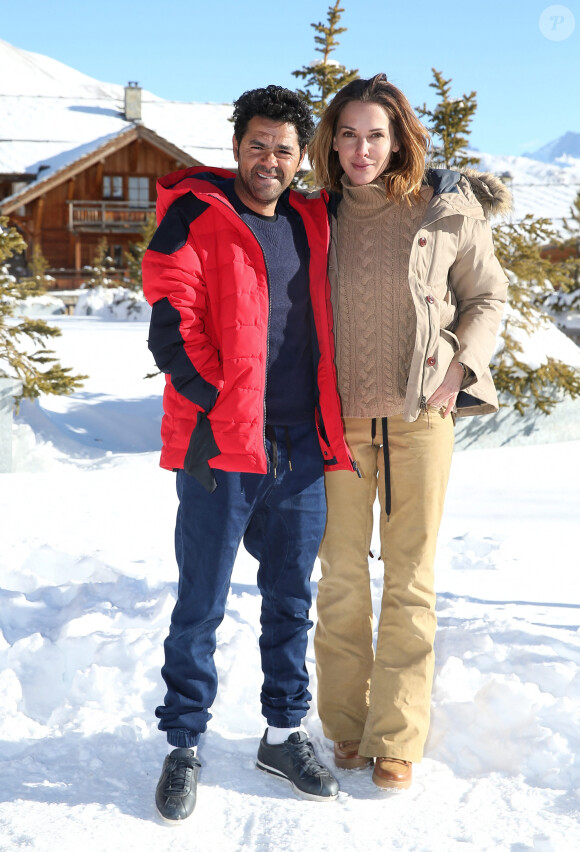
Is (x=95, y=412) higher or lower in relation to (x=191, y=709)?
lower

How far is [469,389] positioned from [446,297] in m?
0.33

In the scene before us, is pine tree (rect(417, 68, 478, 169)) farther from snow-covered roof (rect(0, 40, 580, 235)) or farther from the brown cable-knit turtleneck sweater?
snow-covered roof (rect(0, 40, 580, 235))

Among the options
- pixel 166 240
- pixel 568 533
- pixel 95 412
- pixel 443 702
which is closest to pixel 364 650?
pixel 443 702

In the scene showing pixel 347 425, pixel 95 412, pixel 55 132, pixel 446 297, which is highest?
pixel 55 132

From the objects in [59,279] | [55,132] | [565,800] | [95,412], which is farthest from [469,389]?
[55,132]

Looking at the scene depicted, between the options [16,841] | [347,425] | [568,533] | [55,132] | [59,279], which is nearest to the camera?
[16,841]

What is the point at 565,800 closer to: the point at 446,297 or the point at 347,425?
the point at 347,425

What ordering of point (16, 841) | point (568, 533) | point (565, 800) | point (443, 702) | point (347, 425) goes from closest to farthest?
point (16, 841)
point (565, 800)
point (347, 425)
point (443, 702)
point (568, 533)

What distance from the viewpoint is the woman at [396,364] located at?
9.16ft

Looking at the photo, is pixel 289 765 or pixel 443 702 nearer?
pixel 289 765

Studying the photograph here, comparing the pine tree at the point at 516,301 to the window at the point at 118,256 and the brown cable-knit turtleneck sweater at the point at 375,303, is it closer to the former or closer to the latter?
the brown cable-knit turtleneck sweater at the point at 375,303

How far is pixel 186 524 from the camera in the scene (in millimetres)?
2762

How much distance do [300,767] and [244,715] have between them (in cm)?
54

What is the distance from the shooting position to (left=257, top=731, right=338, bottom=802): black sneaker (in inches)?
109
